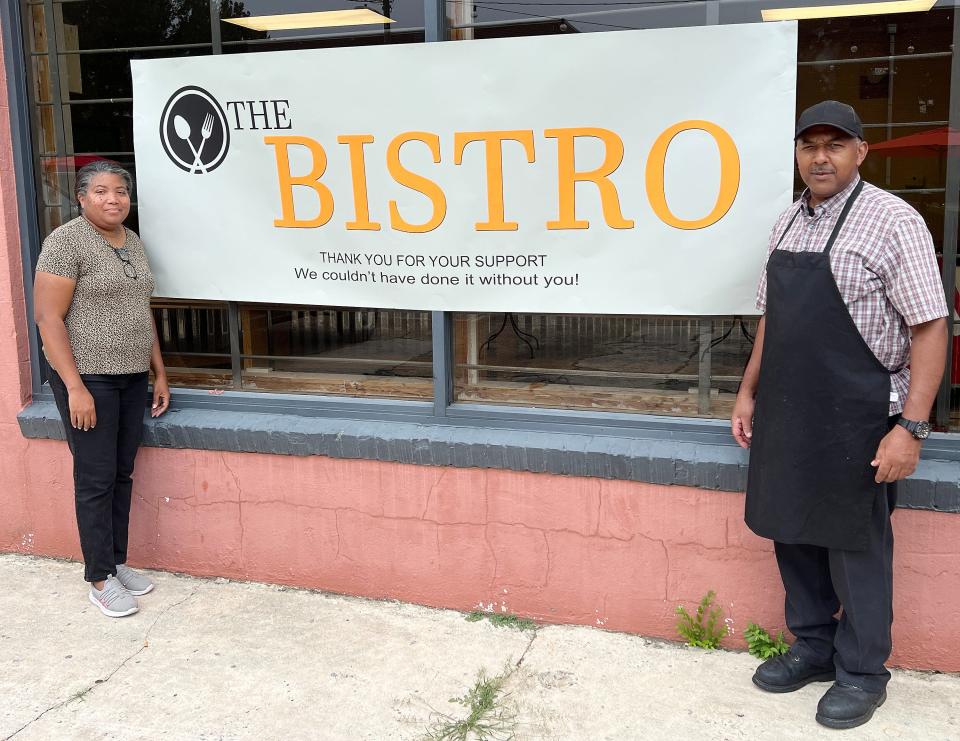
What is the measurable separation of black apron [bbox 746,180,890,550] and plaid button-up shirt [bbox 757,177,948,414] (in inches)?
1.2

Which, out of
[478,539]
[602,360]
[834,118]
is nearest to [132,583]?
[478,539]

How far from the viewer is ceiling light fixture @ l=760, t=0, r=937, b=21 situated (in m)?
3.28

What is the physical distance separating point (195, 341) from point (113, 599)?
4.07ft

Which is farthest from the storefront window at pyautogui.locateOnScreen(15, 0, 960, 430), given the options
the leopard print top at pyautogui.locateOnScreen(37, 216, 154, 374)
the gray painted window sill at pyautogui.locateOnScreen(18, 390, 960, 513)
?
the leopard print top at pyautogui.locateOnScreen(37, 216, 154, 374)

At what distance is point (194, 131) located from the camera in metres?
4.11


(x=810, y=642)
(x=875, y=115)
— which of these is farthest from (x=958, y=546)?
(x=875, y=115)

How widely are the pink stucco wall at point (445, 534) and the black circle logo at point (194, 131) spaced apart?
35.6 inches

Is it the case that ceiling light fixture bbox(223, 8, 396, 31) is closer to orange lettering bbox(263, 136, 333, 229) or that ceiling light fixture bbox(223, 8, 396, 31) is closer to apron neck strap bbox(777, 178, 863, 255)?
orange lettering bbox(263, 136, 333, 229)

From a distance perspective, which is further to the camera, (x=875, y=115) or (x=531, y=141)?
(x=531, y=141)

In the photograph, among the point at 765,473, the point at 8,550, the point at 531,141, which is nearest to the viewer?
the point at 765,473

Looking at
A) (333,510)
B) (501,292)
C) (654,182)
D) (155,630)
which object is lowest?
(155,630)

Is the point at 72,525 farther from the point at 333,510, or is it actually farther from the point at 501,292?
the point at 501,292

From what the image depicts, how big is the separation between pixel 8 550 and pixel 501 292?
2915mm

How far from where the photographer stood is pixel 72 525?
179 inches
